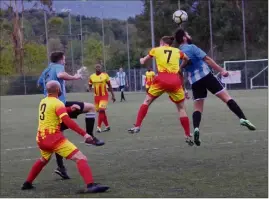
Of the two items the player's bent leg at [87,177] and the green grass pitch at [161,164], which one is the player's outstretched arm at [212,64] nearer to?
the green grass pitch at [161,164]

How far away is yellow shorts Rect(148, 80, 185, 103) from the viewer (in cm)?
1231

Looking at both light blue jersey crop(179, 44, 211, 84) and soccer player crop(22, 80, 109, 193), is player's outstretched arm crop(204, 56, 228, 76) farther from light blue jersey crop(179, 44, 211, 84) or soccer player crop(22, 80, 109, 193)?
soccer player crop(22, 80, 109, 193)

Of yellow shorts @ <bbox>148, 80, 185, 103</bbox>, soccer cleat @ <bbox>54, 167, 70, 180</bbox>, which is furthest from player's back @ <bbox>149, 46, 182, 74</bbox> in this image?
soccer cleat @ <bbox>54, 167, 70, 180</bbox>

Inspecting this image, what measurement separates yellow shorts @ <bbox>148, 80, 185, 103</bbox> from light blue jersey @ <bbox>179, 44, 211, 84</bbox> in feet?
1.68

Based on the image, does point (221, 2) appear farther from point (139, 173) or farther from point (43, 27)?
point (139, 173)

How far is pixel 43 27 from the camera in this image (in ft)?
226

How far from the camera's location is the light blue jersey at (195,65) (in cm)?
1193

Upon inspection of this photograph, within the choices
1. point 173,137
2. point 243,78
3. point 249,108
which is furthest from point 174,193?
point 243,78

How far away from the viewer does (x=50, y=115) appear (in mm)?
8891

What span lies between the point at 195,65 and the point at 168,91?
791mm

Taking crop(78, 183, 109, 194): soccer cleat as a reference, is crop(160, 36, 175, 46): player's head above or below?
above

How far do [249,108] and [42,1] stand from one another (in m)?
50.8

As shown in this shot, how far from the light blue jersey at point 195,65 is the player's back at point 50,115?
12.6ft

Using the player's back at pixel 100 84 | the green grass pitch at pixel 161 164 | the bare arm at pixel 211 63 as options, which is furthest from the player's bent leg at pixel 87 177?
the player's back at pixel 100 84
